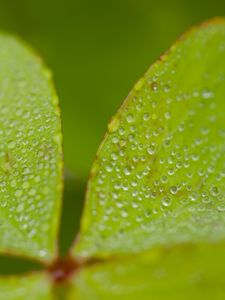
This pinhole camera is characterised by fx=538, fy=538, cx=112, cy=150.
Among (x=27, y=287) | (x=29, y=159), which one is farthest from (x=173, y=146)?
(x=27, y=287)

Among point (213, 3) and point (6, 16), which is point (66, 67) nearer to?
point (6, 16)

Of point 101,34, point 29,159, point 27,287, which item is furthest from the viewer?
point 101,34

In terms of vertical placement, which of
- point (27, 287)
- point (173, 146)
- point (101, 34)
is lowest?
point (27, 287)

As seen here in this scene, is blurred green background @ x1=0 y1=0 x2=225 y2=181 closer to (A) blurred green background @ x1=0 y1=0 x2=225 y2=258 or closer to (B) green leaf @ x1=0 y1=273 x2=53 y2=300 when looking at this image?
(A) blurred green background @ x1=0 y1=0 x2=225 y2=258

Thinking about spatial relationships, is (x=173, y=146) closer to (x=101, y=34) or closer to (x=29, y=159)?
(x=29, y=159)

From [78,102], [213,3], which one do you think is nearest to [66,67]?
[78,102]

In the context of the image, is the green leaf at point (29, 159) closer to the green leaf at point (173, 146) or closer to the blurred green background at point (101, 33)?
the green leaf at point (173, 146)
